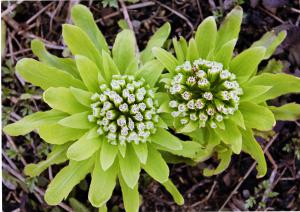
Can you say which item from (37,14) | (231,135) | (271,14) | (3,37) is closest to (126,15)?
(37,14)

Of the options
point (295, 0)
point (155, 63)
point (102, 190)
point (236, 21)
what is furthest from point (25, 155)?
point (295, 0)

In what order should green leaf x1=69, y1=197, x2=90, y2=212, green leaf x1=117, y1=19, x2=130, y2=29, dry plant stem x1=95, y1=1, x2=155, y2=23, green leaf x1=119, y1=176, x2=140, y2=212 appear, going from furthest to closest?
dry plant stem x1=95, y1=1, x2=155, y2=23 → green leaf x1=69, y1=197, x2=90, y2=212 → green leaf x1=117, y1=19, x2=130, y2=29 → green leaf x1=119, y1=176, x2=140, y2=212

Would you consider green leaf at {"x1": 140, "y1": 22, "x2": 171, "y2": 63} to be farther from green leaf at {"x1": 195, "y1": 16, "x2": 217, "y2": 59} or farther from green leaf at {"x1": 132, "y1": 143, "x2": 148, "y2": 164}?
green leaf at {"x1": 132, "y1": 143, "x2": 148, "y2": 164}

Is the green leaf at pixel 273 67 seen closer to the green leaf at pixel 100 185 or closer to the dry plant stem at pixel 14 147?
the green leaf at pixel 100 185

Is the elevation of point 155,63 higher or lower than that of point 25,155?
higher

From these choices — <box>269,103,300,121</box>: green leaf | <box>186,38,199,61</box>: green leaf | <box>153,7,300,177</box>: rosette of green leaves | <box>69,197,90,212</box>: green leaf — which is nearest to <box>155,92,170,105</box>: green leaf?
<box>153,7,300,177</box>: rosette of green leaves

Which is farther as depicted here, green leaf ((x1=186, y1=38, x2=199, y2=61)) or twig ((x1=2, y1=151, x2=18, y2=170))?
twig ((x1=2, y1=151, x2=18, y2=170))

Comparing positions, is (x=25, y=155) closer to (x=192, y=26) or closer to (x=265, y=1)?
(x=192, y=26)

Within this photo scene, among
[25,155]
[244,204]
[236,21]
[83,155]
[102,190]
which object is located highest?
[236,21]
